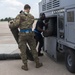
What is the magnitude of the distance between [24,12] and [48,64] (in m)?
1.98

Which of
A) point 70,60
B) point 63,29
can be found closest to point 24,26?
point 63,29

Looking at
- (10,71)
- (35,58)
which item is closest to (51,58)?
(35,58)

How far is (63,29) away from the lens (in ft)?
26.2

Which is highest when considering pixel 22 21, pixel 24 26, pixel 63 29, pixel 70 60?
pixel 22 21

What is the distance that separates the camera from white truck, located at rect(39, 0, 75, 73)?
7301 millimetres

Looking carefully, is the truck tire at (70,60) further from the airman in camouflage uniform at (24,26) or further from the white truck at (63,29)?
the airman in camouflage uniform at (24,26)

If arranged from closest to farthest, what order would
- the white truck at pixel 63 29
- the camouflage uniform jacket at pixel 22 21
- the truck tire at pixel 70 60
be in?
the white truck at pixel 63 29
the truck tire at pixel 70 60
the camouflage uniform jacket at pixel 22 21

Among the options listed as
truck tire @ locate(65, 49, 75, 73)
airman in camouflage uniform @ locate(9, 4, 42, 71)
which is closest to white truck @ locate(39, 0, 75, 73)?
truck tire @ locate(65, 49, 75, 73)

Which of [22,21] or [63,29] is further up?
[22,21]

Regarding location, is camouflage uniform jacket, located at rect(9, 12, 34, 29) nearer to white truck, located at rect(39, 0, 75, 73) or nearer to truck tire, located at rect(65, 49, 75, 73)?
white truck, located at rect(39, 0, 75, 73)

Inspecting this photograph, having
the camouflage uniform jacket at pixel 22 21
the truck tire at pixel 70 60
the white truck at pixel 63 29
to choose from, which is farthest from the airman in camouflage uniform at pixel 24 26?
the truck tire at pixel 70 60

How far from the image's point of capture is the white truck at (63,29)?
7.30 m

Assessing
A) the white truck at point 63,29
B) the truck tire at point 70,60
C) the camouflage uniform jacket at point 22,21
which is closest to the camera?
the white truck at point 63,29

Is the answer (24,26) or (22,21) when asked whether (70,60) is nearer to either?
(24,26)
